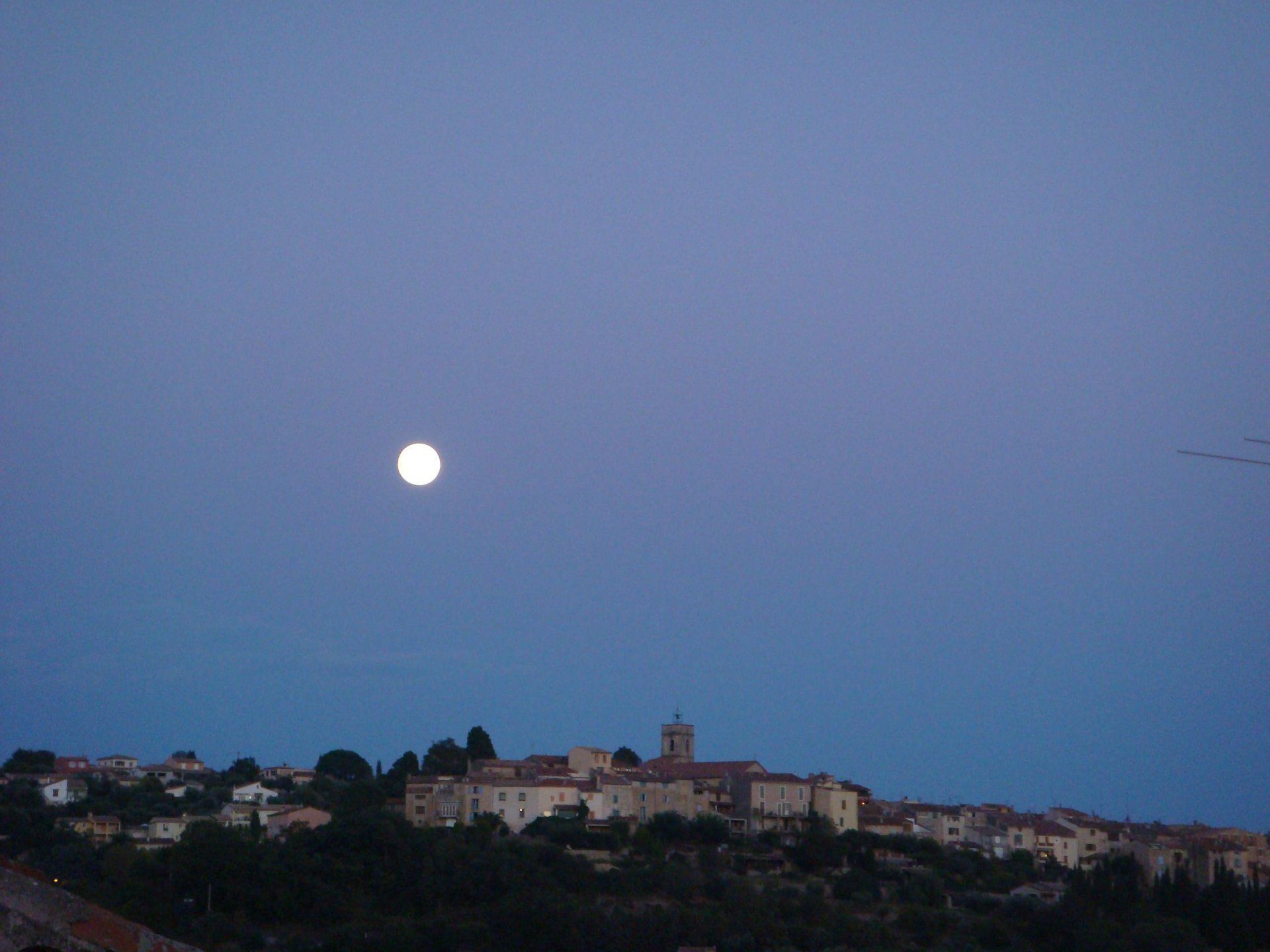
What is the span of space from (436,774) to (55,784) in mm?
14396

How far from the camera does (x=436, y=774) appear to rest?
52.9 m

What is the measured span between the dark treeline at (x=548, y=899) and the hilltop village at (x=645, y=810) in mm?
2942

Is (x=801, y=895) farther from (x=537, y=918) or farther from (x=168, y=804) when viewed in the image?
(x=168, y=804)

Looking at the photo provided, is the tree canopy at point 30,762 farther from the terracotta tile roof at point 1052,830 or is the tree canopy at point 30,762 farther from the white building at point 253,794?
the terracotta tile roof at point 1052,830

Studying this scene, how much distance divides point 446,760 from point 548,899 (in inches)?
1044

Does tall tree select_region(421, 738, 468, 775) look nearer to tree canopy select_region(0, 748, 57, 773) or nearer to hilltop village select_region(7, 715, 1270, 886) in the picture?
hilltop village select_region(7, 715, 1270, 886)

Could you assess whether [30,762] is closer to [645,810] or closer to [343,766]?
[343,766]

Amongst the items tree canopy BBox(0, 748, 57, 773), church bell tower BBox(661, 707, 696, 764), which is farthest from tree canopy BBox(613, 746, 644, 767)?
tree canopy BBox(0, 748, 57, 773)

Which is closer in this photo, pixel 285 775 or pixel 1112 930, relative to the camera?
pixel 1112 930

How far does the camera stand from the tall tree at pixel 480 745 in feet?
191

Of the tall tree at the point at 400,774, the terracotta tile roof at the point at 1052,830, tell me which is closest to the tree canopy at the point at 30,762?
the tall tree at the point at 400,774

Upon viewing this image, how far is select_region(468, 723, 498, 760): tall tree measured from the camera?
58.1m

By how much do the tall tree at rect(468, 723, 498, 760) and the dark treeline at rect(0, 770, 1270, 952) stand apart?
1622 cm

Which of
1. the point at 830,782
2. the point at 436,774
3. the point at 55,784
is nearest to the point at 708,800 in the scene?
the point at 830,782
